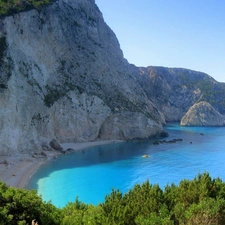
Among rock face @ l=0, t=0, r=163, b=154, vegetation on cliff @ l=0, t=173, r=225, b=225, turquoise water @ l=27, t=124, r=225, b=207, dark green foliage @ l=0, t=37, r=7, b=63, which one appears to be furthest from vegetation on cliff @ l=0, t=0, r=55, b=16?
vegetation on cliff @ l=0, t=173, r=225, b=225

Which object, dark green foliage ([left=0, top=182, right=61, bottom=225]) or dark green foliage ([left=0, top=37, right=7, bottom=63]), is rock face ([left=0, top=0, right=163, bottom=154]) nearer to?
dark green foliage ([left=0, top=37, right=7, bottom=63])

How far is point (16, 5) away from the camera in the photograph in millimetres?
66000

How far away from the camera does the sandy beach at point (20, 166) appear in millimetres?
38875

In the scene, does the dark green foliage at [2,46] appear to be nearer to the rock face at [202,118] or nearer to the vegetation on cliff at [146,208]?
the vegetation on cliff at [146,208]

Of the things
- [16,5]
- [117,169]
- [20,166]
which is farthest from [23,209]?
[16,5]

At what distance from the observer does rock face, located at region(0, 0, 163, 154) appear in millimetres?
54312

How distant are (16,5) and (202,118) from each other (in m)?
107

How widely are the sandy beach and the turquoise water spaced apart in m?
1.36

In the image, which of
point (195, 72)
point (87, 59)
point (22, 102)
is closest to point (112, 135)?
point (87, 59)

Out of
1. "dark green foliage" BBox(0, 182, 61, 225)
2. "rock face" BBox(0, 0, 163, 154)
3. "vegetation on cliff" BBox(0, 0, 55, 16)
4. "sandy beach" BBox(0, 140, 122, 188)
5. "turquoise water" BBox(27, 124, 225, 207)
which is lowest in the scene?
"turquoise water" BBox(27, 124, 225, 207)

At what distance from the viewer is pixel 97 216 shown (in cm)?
1560

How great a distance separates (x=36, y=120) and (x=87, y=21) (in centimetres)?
4858

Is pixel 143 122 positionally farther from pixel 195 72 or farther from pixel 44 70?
pixel 195 72

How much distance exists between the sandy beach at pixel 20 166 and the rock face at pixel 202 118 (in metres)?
96.8
